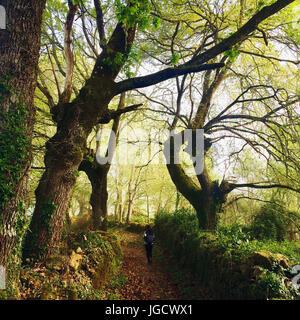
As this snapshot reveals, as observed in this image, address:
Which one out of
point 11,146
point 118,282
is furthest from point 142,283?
point 11,146

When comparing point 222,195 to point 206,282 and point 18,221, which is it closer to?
point 206,282

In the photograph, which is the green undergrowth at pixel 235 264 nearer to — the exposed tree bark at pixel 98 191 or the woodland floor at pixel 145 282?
the woodland floor at pixel 145 282

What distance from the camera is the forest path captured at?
252 inches

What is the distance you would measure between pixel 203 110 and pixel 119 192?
1613 cm

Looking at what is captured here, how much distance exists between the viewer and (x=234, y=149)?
8867mm

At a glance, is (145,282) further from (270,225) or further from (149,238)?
(270,225)

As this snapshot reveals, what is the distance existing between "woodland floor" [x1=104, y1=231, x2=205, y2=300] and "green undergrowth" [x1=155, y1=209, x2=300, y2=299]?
0.67 metres

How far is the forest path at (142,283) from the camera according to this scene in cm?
640

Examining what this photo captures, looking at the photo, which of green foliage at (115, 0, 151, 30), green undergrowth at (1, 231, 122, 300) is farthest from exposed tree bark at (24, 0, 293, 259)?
green foliage at (115, 0, 151, 30)

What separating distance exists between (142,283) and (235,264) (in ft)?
11.5

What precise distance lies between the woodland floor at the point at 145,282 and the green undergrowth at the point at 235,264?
26.4 inches

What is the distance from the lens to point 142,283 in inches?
294

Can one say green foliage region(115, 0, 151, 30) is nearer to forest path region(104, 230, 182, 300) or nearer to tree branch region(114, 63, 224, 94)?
tree branch region(114, 63, 224, 94)

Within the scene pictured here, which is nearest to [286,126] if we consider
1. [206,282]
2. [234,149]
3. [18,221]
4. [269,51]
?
[234,149]
